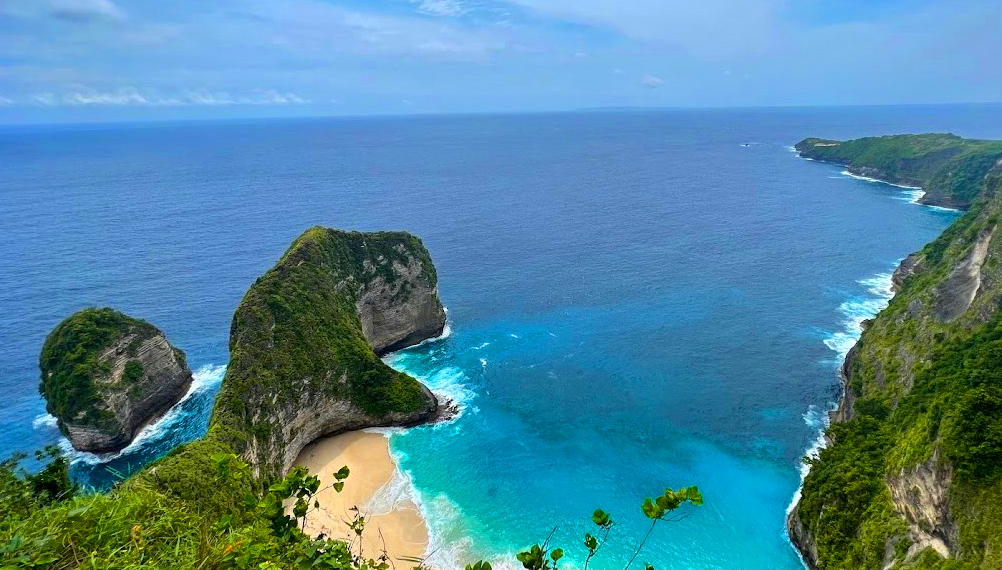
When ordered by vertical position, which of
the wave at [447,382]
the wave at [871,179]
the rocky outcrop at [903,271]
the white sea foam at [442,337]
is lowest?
the wave at [447,382]

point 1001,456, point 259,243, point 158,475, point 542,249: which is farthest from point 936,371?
point 259,243

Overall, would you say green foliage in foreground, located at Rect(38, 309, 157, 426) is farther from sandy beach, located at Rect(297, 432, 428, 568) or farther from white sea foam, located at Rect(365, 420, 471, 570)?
white sea foam, located at Rect(365, 420, 471, 570)

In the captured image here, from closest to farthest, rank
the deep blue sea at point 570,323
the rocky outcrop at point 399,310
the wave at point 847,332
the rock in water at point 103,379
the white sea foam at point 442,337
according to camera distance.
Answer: the deep blue sea at point 570,323 < the wave at point 847,332 < the rock in water at point 103,379 < the rocky outcrop at point 399,310 < the white sea foam at point 442,337

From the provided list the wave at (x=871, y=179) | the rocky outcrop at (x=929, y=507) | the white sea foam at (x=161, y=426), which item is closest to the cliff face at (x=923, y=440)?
the rocky outcrop at (x=929, y=507)

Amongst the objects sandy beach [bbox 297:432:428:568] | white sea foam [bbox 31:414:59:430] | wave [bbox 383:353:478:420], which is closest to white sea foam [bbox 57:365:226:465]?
white sea foam [bbox 31:414:59:430]

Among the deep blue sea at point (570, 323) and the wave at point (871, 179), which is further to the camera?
the wave at point (871, 179)

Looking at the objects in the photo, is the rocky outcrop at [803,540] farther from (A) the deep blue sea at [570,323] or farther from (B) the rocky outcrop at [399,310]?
(B) the rocky outcrop at [399,310]

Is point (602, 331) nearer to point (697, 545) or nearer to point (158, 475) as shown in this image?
point (697, 545)

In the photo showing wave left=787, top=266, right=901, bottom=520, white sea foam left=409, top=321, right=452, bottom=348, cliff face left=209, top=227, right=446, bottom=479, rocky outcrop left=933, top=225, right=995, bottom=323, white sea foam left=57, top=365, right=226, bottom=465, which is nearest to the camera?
cliff face left=209, top=227, right=446, bottom=479
